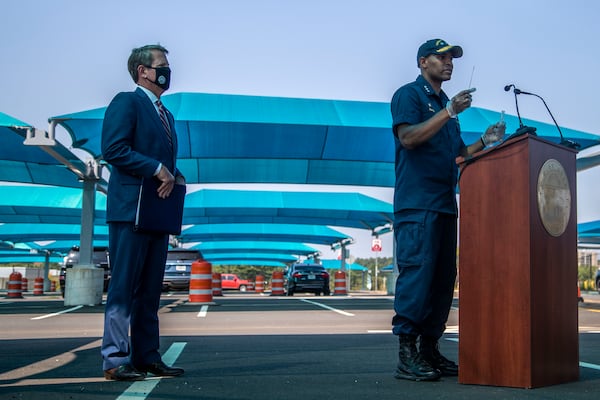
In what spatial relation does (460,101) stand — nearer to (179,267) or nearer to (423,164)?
(423,164)

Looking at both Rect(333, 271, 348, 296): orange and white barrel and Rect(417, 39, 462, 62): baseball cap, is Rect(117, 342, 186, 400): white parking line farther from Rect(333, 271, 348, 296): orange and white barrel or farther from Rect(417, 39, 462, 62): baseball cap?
Rect(333, 271, 348, 296): orange and white barrel

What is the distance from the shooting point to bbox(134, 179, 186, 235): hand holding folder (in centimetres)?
403

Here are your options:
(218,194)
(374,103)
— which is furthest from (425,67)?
(218,194)

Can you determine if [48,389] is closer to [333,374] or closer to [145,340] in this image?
[145,340]

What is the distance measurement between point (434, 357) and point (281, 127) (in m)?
14.2

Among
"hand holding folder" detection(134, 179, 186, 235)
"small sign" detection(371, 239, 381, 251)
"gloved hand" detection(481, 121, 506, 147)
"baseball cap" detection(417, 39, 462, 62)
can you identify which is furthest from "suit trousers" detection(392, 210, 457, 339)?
"small sign" detection(371, 239, 381, 251)

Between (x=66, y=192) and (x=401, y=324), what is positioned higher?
(x=66, y=192)

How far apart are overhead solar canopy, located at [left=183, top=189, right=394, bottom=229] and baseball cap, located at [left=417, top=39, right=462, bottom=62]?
83.9 ft

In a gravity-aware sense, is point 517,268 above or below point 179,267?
below

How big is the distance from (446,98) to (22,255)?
61.9m

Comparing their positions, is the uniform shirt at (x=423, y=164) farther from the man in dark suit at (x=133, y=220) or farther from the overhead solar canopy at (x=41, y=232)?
the overhead solar canopy at (x=41, y=232)

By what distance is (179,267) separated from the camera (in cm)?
2569

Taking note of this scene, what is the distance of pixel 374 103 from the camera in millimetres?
18797

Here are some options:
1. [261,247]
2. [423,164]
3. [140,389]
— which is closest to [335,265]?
[261,247]
